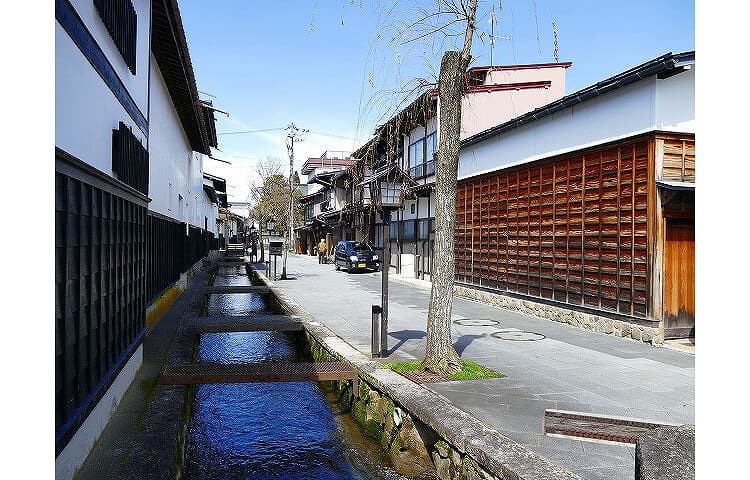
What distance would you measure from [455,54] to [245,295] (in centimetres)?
1818

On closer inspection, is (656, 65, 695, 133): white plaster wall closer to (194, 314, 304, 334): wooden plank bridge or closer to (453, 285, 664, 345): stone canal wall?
(453, 285, 664, 345): stone canal wall

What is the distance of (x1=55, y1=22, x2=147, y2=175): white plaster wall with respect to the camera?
153 inches

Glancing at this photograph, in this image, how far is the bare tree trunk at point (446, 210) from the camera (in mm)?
6984

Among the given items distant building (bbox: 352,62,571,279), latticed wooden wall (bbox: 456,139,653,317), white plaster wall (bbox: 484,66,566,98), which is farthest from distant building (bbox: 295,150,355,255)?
latticed wooden wall (bbox: 456,139,653,317)

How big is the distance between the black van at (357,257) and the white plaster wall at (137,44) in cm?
1990

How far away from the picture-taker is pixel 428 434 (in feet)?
17.6

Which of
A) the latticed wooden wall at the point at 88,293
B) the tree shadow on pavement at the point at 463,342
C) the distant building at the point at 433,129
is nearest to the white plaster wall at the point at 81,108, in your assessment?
the latticed wooden wall at the point at 88,293

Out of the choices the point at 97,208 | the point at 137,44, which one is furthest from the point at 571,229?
the point at 97,208

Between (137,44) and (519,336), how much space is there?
8277 millimetres

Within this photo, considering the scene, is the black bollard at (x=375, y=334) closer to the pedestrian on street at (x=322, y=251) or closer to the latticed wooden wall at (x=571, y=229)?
the latticed wooden wall at (x=571, y=229)

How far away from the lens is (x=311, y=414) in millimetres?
7707

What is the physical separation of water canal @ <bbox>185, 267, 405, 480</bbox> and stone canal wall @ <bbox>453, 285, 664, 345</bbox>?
562 cm
